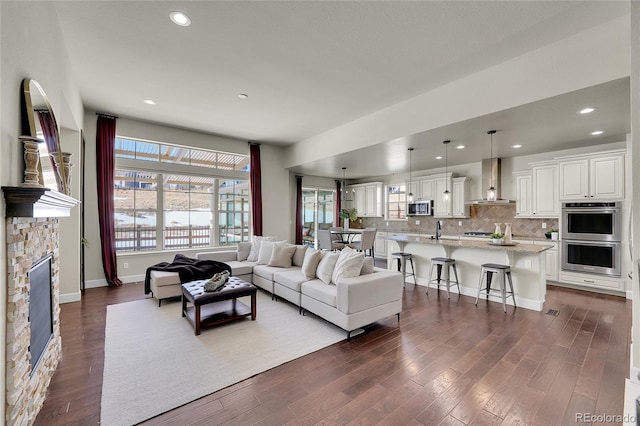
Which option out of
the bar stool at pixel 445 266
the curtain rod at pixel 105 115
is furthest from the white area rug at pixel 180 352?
the curtain rod at pixel 105 115

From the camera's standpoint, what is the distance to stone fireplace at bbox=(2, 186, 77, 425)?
154 cm

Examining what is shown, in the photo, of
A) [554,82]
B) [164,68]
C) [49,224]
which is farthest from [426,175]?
[49,224]

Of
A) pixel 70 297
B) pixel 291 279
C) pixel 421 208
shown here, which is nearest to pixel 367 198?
pixel 421 208

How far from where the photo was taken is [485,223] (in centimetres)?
682

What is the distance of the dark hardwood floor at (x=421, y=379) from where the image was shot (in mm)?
1912

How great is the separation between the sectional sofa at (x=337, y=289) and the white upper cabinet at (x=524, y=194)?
4248mm

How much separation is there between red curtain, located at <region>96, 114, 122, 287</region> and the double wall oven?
332 inches

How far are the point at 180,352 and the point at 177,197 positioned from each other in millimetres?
4115

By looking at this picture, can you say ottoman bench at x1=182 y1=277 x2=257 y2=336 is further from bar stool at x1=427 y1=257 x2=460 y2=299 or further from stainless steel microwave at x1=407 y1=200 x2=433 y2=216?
stainless steel microwave at x1=407 y1=200 x2=433 y2=216

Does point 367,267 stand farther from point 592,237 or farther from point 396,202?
point 396,202

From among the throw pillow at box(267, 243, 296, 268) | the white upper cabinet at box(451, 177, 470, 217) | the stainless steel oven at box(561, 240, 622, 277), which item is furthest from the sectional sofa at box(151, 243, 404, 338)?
the white upper cabinet at box(451, 177, 470, 217)

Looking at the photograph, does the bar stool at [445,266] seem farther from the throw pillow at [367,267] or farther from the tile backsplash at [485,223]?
the tile backsplash at [485,223]


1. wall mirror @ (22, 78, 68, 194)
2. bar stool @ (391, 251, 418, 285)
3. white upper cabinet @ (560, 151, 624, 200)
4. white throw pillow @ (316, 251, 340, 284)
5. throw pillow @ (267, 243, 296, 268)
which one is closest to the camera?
wall mirror @ (22, 78, 68, 194)

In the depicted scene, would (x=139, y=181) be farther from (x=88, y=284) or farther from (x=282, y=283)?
(x=282, y=283)
